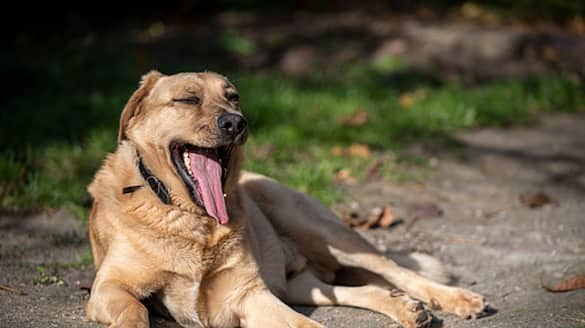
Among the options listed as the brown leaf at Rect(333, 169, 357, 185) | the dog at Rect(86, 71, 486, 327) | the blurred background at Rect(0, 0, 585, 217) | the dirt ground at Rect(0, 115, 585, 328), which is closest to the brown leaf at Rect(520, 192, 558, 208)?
the dirt ground at Rect(0, 115, 585, 328)

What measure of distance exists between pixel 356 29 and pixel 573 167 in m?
4.77

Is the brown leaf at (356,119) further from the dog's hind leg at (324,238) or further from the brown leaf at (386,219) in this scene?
the dog's hind leg at (324,238)

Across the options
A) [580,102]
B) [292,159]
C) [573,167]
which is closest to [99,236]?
[292,159]

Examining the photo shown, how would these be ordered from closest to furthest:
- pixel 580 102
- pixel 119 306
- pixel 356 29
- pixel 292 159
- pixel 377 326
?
1. pixel 119 306
2. pixel 377 326
3. pixel 292 159
4. pixel 580 102
5. pixel 356 29

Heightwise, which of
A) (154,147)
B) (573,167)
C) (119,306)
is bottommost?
(573,167)

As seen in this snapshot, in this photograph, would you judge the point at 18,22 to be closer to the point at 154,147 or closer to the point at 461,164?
the point at 461,164

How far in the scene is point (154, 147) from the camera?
4176 mm

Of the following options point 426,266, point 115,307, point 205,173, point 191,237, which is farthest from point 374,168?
point 115,307

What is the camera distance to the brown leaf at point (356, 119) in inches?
313

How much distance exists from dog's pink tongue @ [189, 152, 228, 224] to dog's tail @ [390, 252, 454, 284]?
1592 mm

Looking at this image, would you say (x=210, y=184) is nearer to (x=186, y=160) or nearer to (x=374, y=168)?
(x=186, y=160)

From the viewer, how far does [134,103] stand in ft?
14.2

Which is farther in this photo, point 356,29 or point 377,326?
point 356,29

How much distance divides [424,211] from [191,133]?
2784 millimetres
